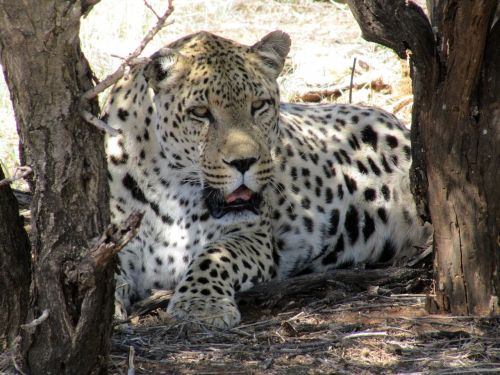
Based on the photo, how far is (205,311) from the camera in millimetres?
6738

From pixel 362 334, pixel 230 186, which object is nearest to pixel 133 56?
pixel 362 334

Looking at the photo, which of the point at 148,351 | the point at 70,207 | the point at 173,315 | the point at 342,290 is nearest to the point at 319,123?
the point at 342,290

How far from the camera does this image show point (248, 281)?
7.70 metres

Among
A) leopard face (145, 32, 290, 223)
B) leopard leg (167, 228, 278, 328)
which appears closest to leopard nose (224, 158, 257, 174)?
leopard face (145, 32, 290, 223)

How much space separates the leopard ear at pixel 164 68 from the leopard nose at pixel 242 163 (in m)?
0.87

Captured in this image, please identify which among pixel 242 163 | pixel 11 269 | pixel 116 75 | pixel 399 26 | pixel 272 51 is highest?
pixel 272 51

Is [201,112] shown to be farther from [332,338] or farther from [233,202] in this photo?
[332,338]

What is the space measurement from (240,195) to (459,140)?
2.11 metres

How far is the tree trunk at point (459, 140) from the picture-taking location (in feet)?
18.7

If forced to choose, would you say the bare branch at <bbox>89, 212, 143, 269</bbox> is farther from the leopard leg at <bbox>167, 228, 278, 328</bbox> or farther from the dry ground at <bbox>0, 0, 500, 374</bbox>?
the leopard leg at <bbox>167, 228, 278, 328</bbox>

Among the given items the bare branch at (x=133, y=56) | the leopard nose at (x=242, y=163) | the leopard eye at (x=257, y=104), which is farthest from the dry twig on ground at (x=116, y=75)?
the leopard eye at (x=257, y=104)

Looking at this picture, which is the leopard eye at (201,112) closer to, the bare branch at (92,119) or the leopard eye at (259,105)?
the leopard eye at (259,105)

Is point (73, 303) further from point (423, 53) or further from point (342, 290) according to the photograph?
point (342, 290)

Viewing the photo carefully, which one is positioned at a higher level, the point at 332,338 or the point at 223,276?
the point at 223,276
